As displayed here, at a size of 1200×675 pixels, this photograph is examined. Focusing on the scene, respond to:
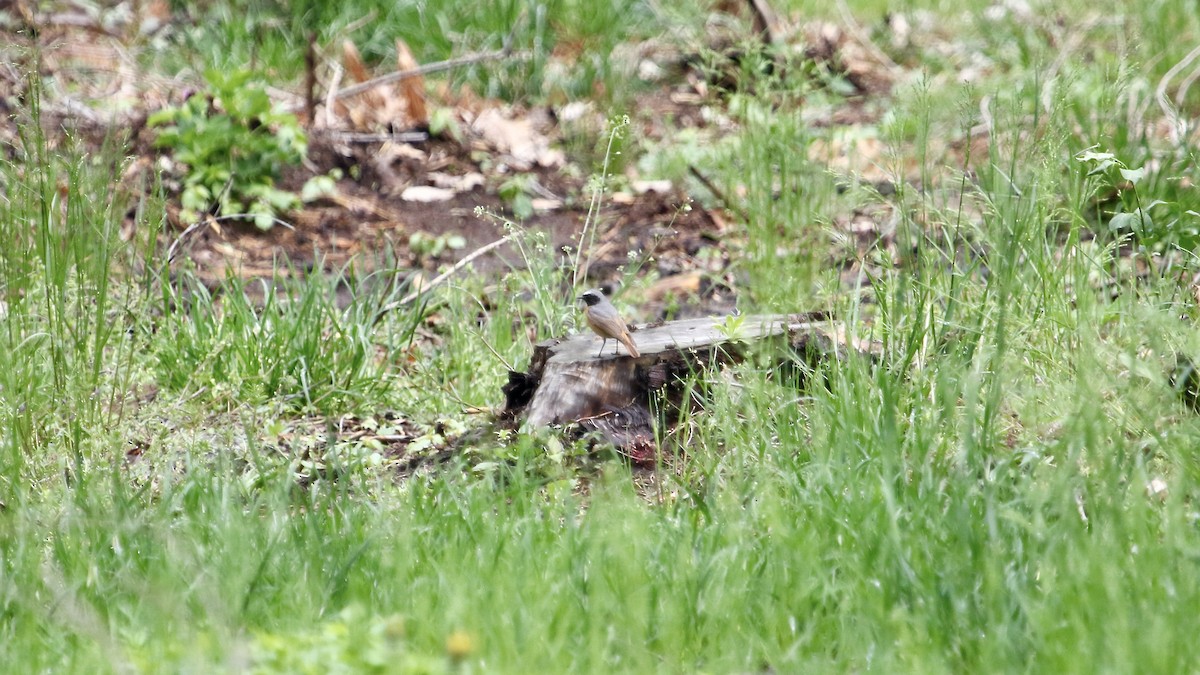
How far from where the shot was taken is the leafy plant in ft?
20.9

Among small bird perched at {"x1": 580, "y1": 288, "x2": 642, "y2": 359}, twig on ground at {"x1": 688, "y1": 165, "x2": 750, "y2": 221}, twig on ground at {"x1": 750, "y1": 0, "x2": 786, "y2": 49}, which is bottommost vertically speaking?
twig on ground at {"x1": 688, "y1": 165, "x2": 750, "y2": 221}

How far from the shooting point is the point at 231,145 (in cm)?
646

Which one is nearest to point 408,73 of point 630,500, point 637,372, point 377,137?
point 377,137

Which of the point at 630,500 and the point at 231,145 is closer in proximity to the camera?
the point at 630,500

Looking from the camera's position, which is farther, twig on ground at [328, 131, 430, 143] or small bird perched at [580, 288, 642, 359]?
twig on ground at [328, 131, 430, 143]

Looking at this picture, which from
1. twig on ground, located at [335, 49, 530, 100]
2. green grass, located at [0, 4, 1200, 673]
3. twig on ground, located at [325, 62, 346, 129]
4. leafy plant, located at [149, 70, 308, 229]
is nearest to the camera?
green grass, located at [0, 4, 1200, 673]

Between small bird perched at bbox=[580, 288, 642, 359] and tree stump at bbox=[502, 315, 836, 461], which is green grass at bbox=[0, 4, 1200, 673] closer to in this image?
tree stump at bbox=[502, 315, 836, 461]

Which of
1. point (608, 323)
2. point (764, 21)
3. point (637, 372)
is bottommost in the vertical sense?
point (637, 372)

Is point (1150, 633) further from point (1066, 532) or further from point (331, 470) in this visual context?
point (331, 470)

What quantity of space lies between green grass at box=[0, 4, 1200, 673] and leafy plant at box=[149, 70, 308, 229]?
1.94 meters

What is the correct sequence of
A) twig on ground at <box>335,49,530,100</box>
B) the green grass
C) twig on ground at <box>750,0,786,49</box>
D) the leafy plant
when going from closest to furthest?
the green grass → the leafy plant → twig on ground at <box>335,49,530,100</box> → twig on ground at <box>750,0,786,49</box>

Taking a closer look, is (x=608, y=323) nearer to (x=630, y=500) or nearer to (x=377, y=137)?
(x=630, y=500)

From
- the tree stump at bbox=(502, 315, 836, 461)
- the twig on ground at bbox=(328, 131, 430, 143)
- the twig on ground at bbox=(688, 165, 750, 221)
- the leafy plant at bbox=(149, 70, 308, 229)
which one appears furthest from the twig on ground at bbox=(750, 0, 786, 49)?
the tree stump at bbox=(502, 315, 836, 461)

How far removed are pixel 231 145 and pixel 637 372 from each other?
3455mm
